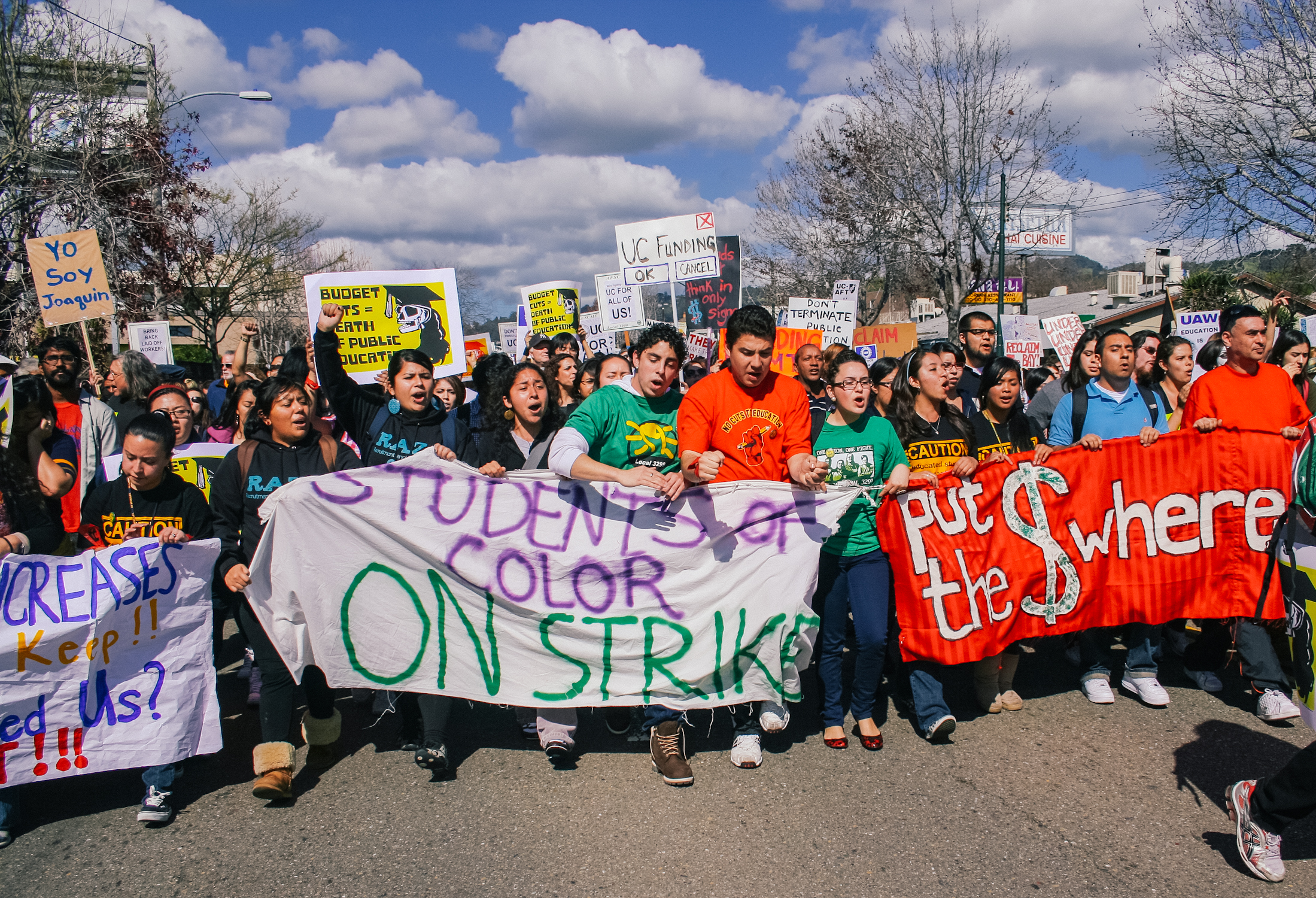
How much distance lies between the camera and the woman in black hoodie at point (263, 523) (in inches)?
147

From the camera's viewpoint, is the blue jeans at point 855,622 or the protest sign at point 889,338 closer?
the blue jeans at point 855,622

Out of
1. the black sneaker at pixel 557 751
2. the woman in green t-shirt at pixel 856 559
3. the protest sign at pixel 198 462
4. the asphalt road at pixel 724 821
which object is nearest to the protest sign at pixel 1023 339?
the asphalt road at pixel 724 821

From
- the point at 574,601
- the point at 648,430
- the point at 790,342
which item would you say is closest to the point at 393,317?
the point at 648,430

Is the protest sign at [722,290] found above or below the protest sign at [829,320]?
above

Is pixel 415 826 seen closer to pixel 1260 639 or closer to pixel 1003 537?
pixel 1003 537

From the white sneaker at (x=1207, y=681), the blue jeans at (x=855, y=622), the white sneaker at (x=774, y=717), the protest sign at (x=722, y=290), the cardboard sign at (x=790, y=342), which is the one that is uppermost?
the protest sign at (x=722, y=290)

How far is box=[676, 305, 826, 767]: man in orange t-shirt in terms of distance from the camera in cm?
371

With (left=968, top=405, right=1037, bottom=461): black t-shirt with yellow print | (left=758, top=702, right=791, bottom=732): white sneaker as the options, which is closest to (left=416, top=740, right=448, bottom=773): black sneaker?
(left=758, top=702, right=791, bottom=732): white sneaker

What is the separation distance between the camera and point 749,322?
147 inches

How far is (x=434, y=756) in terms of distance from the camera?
3.79 m

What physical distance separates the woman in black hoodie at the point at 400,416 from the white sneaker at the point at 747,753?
1497 mm

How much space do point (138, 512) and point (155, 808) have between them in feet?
4.26

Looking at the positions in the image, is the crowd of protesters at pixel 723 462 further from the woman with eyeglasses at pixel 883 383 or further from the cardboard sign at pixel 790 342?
the cardboard sign at pixel 790 342

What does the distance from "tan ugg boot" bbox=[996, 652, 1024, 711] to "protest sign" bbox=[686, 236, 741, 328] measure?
31.1 feet
